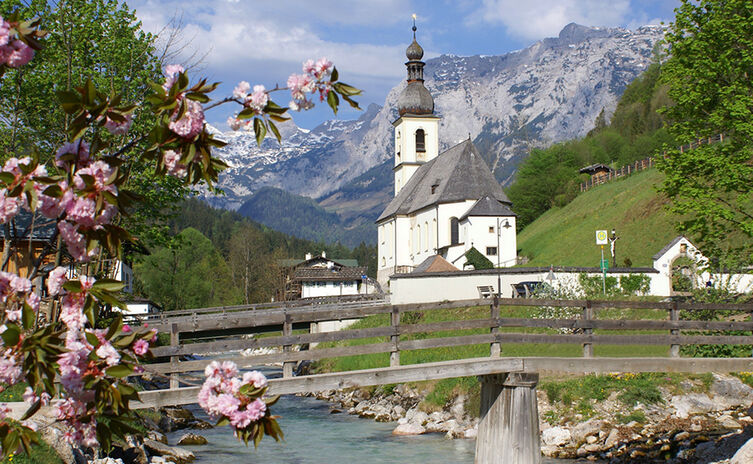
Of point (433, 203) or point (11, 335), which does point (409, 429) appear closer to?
point (11, 335)

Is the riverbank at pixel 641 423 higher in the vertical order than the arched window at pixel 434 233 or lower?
lower

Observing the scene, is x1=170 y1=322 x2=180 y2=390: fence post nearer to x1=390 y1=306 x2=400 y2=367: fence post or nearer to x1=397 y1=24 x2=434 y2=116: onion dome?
x1=390 y1=306 x2=400 y2=367: fence post

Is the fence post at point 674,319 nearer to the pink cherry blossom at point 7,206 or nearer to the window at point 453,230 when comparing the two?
the pink cherry blossom at point 7,206

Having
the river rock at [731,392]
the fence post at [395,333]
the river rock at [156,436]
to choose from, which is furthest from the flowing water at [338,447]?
the fence post at [395,333]

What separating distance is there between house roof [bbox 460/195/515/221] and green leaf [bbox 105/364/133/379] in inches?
2314

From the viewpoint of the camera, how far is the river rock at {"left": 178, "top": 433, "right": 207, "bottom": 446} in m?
21.3

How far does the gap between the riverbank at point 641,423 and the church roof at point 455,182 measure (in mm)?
43856

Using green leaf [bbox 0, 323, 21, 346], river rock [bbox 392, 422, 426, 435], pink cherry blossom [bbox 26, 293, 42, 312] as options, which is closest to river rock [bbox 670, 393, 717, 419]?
river rock [bbox 392, 422, 426, 435]

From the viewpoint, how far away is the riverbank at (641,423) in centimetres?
1655

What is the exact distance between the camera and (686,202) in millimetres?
21906

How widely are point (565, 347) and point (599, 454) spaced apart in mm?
9442

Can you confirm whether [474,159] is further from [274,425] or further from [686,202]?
[274,425]

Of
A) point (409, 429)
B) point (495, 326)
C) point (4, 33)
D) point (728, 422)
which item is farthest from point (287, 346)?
point (728, 422)

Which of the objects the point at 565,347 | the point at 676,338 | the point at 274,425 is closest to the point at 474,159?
the point at 565,347
